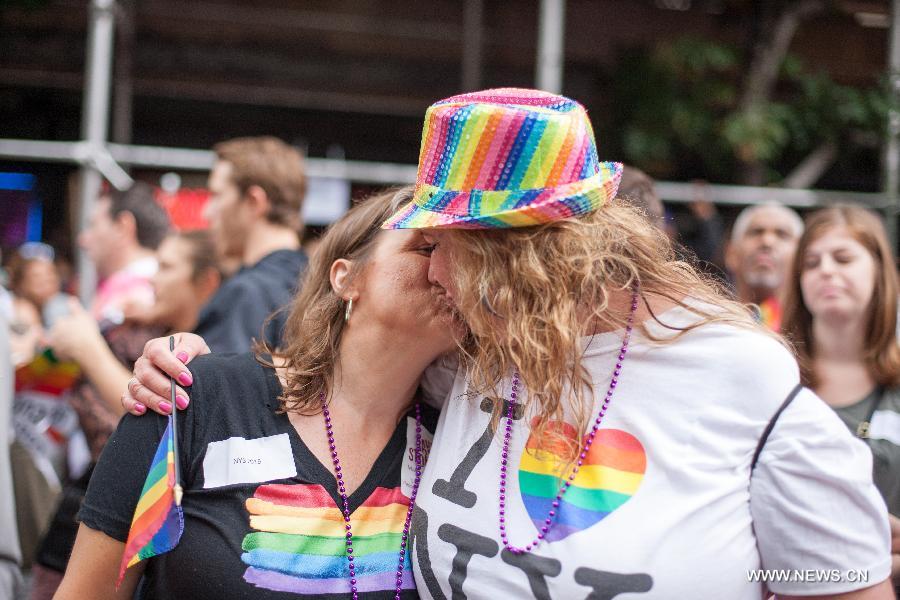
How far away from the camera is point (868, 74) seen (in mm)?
8922

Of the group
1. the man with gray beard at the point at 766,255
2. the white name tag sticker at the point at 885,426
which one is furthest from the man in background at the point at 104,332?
the man with gray beard at the point at 766,255

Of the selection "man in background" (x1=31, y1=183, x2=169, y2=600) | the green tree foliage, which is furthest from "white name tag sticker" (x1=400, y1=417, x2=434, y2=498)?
the green tree foliage

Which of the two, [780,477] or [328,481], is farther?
[328,481]

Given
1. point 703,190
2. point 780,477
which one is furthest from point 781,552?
point 703,190

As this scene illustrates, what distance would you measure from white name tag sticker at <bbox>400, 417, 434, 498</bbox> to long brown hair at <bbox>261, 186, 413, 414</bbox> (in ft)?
0.63

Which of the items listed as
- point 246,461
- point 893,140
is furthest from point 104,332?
point 893,140

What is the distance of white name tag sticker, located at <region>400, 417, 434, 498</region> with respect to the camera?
1.74m

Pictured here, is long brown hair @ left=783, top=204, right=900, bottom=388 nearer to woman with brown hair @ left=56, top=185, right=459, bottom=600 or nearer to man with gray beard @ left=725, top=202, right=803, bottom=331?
man with gray beard @ left=725, top=202, right=803, bottom=331

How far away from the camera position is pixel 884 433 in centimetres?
227

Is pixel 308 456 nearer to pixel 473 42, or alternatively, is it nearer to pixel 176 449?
pixel 176 449

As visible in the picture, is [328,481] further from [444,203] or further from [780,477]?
[780,477]

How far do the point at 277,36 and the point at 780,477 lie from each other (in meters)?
8.08

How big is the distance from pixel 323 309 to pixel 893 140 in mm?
5885

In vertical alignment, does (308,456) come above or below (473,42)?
below
